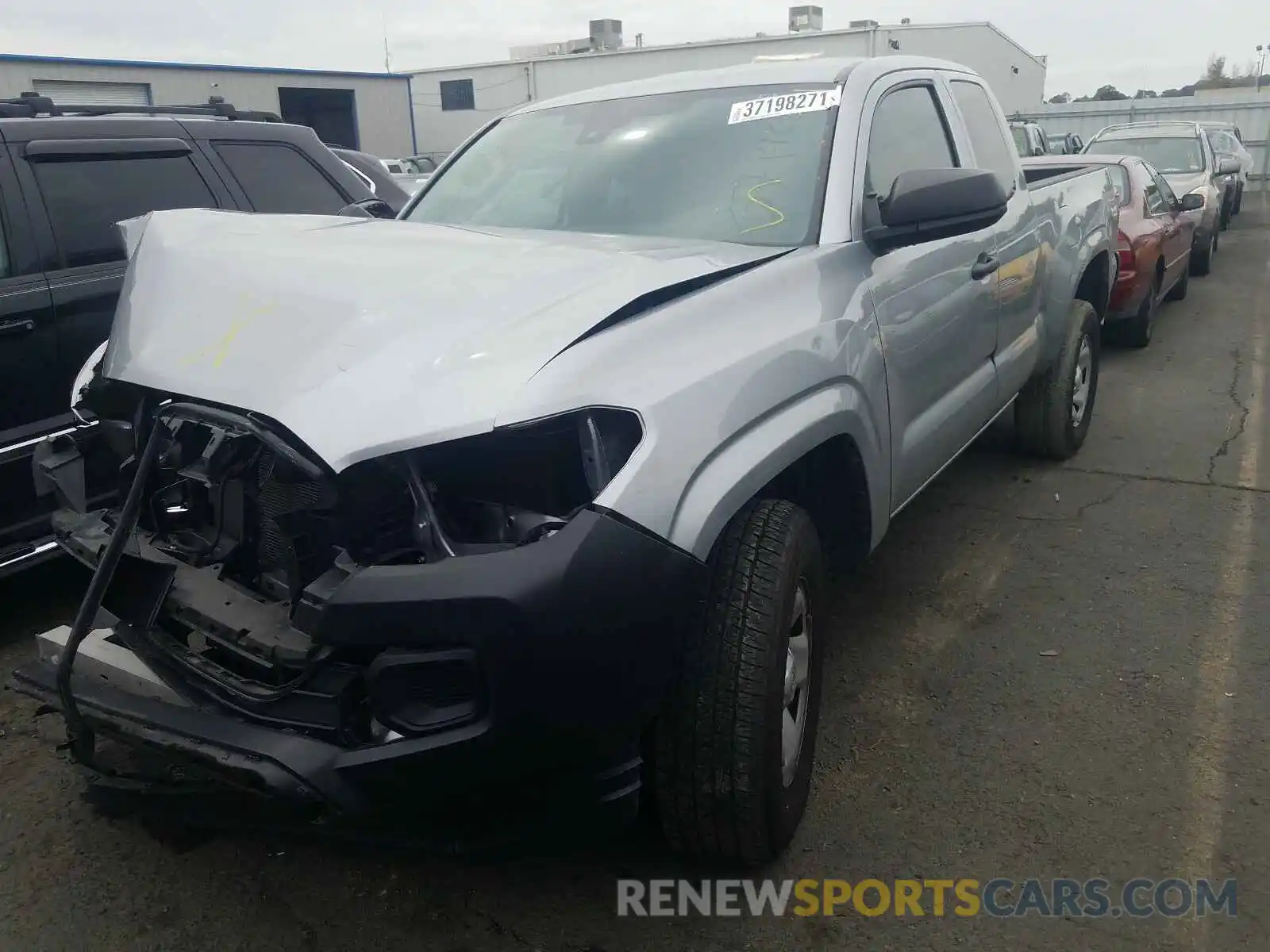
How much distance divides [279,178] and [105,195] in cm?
85

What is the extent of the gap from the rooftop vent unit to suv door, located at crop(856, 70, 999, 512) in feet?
110

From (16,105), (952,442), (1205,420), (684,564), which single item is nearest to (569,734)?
(684,564)

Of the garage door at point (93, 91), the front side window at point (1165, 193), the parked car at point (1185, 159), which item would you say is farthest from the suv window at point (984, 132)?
the garage door at point (93, 91)

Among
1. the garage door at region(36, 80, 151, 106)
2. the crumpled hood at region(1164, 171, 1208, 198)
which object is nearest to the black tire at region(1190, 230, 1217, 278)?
the crumpled hood at region(1164, 171, 1208, 198)

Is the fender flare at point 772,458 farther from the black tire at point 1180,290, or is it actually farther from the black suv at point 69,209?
the black tire at point 1180,290

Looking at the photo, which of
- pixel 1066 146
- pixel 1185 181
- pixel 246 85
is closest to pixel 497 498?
pixel 1185 181

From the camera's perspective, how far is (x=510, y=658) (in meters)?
1.86

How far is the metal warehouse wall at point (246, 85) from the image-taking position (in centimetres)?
2286

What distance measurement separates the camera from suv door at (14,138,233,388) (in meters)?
4.07

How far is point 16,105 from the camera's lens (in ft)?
15.0

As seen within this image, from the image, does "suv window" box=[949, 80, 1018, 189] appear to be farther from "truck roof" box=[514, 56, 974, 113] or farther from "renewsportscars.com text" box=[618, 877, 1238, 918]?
"renewsportscars.com text" box=[618, 877, 1238, 918]

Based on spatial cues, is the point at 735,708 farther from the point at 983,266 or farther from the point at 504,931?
the point at 983,266

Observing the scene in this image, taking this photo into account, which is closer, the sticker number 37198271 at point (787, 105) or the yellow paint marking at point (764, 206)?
the yellow paint marking at point (764, 206)

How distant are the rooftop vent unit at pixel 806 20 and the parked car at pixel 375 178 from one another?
31.4 meters
